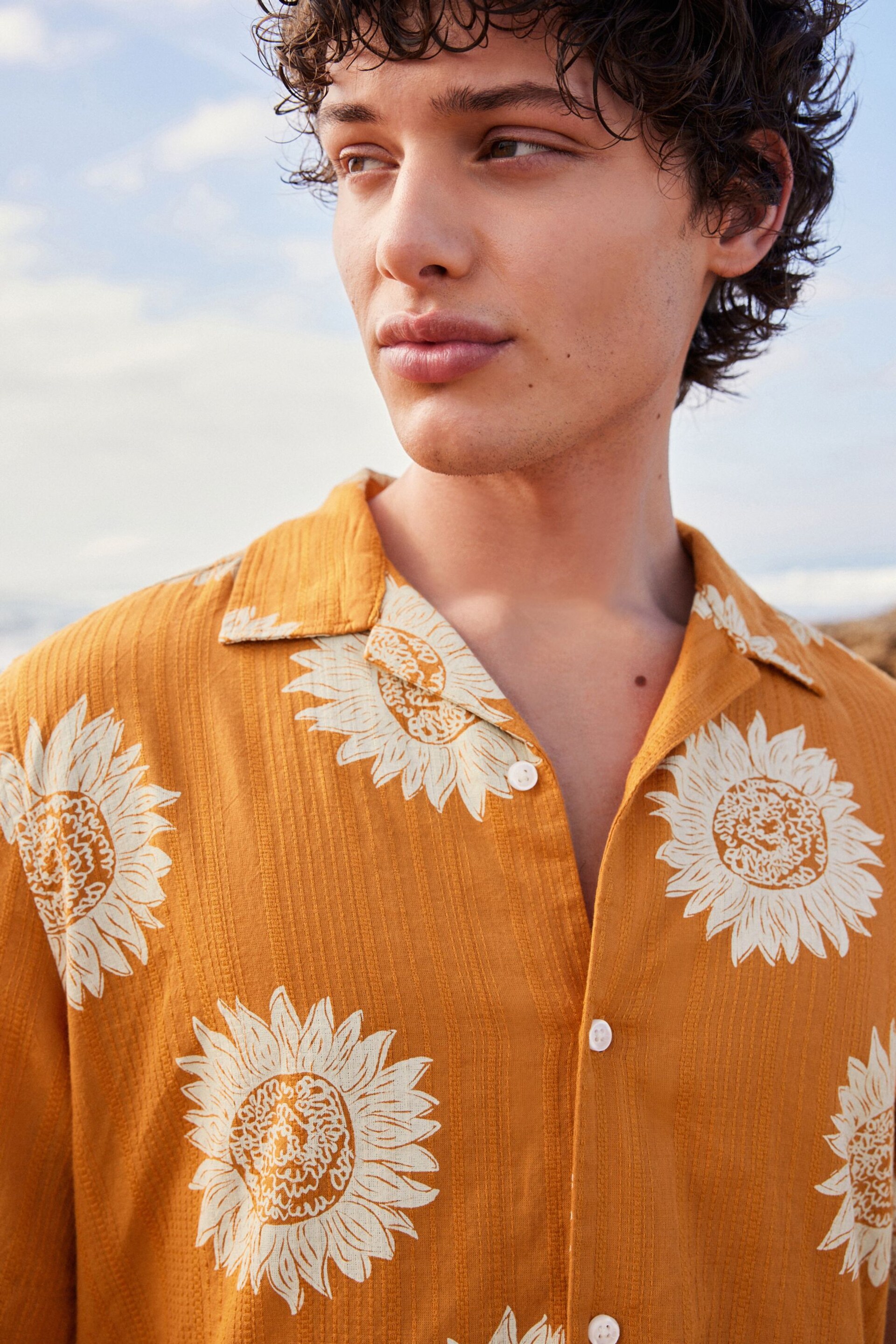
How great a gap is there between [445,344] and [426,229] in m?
0.12

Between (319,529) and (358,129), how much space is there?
0.48m

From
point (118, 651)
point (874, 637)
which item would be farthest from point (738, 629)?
point (874, 637)

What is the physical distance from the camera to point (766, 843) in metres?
1.34

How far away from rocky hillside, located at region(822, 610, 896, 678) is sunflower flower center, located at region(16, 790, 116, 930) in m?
2.09

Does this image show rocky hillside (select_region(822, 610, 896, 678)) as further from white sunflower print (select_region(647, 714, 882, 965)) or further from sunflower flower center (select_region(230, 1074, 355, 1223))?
sunflower flower center (select_region(230, 1074, 355, 1223))

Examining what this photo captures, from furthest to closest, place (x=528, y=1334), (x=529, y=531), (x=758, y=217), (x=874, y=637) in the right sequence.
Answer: (x=874, y=637) → (x=758, y=217) → (x=529, y=531) → (x=528, y=1334)

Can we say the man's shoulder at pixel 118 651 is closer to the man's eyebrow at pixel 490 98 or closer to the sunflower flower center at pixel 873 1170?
the man's eyebrow at pixel 490 98

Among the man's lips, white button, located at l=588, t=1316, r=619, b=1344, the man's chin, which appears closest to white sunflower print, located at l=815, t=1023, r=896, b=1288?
white button, located at l=588, t=1316, r=619, b=1344

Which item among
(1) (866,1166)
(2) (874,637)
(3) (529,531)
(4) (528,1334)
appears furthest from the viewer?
(2) (874,637)

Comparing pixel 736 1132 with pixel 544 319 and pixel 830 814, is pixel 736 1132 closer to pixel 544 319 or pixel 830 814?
pixel 830 814

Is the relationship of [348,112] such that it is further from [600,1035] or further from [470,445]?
[600,1035]

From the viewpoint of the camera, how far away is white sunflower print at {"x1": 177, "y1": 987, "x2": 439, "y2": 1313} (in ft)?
3.56

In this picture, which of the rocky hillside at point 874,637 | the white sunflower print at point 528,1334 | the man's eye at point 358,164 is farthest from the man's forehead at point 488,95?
the rocky hillside at point 874,637

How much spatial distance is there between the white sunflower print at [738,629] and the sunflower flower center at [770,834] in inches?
7.1
